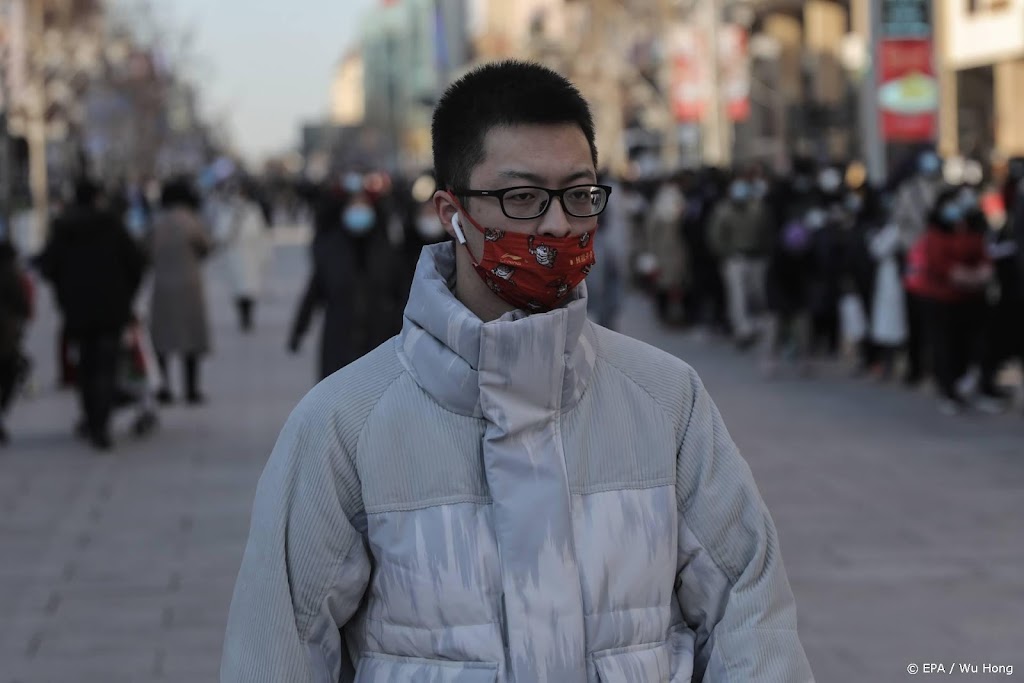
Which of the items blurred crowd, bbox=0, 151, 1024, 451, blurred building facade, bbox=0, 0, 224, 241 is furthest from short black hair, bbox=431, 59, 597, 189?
blurred building facade, bbox=0, 0, 224, 241

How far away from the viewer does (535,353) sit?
2684 mm

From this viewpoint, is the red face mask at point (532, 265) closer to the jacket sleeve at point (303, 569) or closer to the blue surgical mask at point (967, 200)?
the jacket sleeve at point (303, 569)

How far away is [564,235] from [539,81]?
0.78ft

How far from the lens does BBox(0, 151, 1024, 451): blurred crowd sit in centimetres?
1102

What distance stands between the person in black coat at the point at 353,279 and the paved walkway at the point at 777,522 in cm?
108

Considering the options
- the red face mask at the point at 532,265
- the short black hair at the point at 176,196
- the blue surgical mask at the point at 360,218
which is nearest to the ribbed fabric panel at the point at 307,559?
the red face mask at the point at 532,265

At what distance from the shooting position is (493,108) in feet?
9.15

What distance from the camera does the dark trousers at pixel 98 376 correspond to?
13016 millimetres

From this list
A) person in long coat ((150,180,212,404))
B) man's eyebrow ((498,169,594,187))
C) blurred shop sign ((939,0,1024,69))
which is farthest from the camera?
blurred shop sign ((939,0,1024,69))

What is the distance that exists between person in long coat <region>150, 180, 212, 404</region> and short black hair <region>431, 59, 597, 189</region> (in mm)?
12649

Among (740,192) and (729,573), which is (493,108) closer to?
(729,573)

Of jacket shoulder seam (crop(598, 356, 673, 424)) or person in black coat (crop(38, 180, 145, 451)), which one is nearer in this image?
jacket shoulder seam (crop(598, 356, 673, 424))

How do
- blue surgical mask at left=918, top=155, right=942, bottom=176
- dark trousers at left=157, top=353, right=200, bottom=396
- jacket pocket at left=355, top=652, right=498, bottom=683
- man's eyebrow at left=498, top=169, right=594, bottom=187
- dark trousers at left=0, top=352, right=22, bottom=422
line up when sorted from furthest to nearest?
blue surgical mask at left=918, top=155, right=942, bottom=176 < dark trousers at left=157, top=353, right=200, bottom=396 < dark trousers at left=0, top=352, right=22, bottom=422 < man's eyebrow at left=498, top=169, right=594, bottom=187 < jacket pocket at left=355, top=652, right=498, bottom=683

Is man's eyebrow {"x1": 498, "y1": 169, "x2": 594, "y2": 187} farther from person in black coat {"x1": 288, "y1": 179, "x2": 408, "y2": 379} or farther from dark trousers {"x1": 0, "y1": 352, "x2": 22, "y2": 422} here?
dark trousers {"x1": 0, "y1": 352, "x2": 22, "y2": 422}
